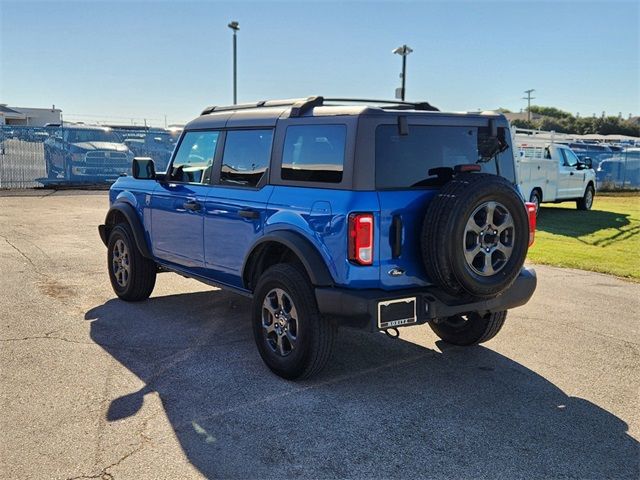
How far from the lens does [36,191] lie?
19156 mm

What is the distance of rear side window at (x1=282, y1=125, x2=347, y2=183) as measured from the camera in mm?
4285

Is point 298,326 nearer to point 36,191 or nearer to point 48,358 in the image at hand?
point 48,358

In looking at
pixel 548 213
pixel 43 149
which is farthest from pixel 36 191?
pixel 548 213

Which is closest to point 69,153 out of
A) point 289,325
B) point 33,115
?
point 289,325

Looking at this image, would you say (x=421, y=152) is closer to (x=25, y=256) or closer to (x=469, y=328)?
(x=469, y=328)

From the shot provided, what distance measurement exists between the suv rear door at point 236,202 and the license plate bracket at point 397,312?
4.16ft

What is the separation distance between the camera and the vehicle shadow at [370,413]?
337cm

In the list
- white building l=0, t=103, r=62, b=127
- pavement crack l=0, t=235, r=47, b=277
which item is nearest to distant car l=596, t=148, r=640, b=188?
pavement crack l=0, t=235, r=47, b=277

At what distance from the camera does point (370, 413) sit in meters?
4.02

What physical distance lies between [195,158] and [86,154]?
1633cm

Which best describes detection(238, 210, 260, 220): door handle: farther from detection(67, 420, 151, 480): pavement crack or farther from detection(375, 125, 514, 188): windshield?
detection(67, 420, 151, 480): pavement crack

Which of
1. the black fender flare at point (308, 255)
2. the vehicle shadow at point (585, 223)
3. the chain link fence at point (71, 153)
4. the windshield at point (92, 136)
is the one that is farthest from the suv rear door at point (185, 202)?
the windshield at point (92, 136)

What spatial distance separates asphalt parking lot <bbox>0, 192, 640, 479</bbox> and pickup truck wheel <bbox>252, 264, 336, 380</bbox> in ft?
0.55

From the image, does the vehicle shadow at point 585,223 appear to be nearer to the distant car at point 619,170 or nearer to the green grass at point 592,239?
the green grass at point 592,239
